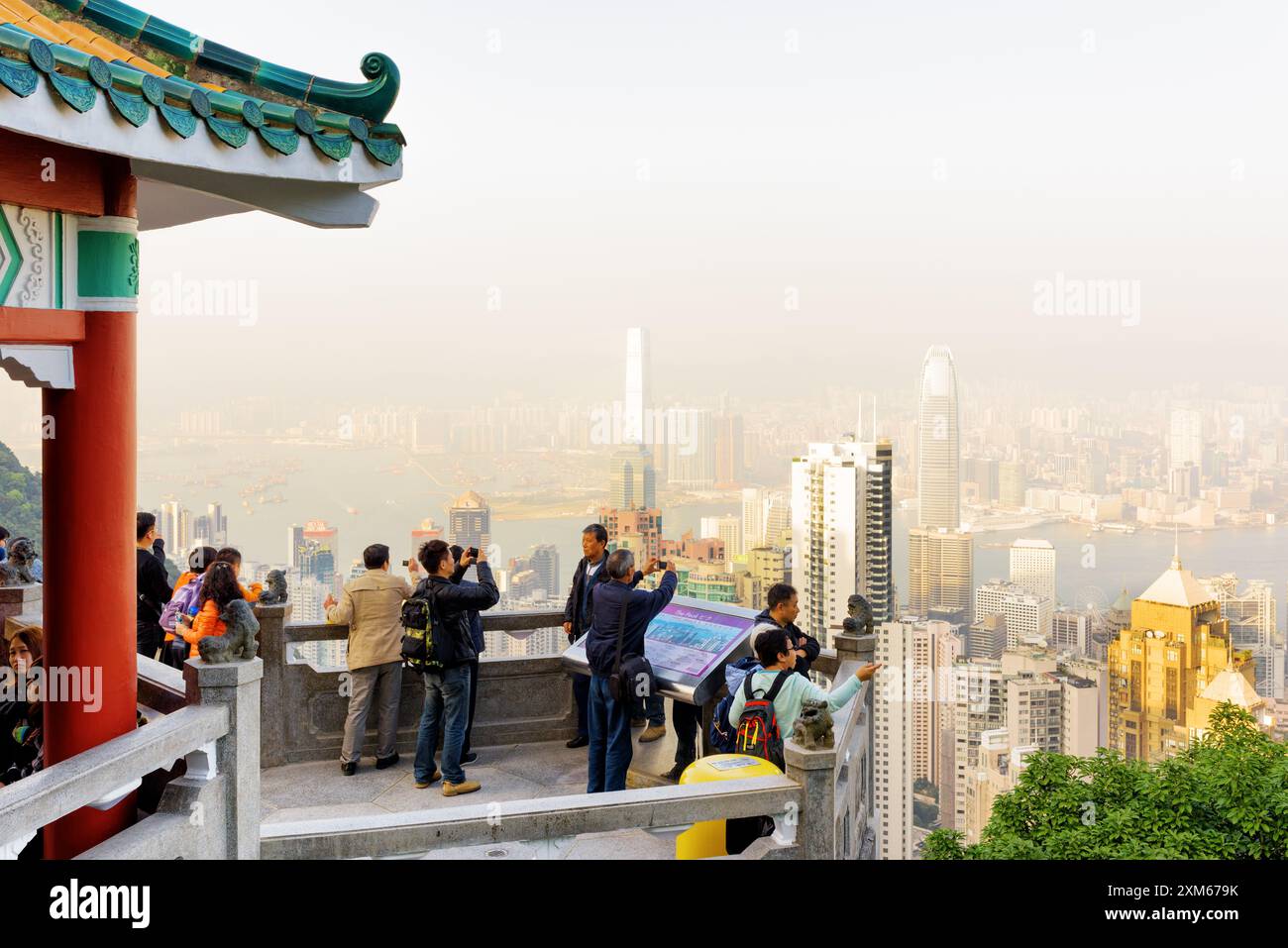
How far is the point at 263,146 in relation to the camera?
17.0ft

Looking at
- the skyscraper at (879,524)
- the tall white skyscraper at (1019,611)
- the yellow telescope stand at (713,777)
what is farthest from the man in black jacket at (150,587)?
the tall white skyscraper at (1019,611)

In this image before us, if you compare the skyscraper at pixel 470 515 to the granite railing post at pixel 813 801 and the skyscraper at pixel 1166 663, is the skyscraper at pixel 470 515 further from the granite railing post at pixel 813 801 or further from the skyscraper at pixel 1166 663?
the skyscraper at pixel 1166 663

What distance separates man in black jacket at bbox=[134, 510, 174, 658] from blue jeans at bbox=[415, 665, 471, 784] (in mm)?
2208

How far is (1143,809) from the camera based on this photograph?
1823 centimetres

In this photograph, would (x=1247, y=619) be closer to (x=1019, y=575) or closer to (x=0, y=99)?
(x=1019, y=575)

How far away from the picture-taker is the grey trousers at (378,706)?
28.5 feet

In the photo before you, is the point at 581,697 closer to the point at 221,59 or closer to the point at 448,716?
the point at 448,716

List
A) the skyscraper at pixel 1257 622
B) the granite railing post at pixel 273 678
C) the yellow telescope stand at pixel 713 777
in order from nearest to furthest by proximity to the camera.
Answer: the yellow telescope stand at pixel 713 777, the granite railing post at pixel 273 678, the skyscraper at pixel 1257 622

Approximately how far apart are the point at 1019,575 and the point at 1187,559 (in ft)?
24.2

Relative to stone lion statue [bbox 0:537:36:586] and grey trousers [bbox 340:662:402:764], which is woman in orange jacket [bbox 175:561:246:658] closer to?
grey trousers [bbox 340:662:402:764]

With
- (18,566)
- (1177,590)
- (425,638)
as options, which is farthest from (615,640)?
(1177,590)

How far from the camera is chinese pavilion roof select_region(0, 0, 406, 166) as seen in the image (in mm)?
4785

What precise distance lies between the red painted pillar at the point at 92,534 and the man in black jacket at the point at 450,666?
9.24 feet
